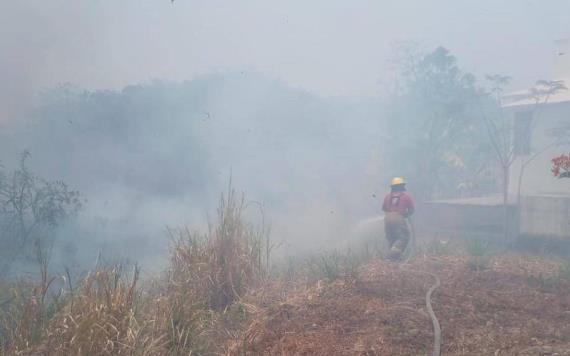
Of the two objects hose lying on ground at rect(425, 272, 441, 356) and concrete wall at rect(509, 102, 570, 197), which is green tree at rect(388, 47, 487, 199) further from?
hose lying on ground at rect(425, 272, 441, 356)

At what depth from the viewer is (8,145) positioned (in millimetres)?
14078

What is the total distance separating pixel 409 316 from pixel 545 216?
734 centimetres

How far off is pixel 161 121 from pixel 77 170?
3.19 meters

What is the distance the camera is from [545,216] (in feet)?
35.0

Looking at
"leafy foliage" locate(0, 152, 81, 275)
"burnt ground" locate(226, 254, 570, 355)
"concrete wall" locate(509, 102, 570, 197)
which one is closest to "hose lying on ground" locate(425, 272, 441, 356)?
"burnt ground" locate(226, 254, 570, 355)

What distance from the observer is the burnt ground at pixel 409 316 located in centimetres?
420

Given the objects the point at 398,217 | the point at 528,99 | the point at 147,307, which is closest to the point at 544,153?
the point at 528,99

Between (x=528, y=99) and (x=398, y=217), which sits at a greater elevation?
(x=528, y=99)

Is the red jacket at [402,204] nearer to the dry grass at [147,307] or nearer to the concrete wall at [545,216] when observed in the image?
the concrete wall at [545,216]

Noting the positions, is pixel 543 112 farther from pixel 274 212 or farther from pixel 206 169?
pixel 206 169

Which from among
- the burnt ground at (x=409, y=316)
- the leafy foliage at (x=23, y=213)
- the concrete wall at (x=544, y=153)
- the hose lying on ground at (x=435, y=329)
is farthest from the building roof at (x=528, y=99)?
the leafy foliage at (x=23, y=213)

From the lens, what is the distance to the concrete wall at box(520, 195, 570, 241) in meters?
10.4

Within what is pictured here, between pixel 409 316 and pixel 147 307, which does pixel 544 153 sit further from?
pixel 147 307

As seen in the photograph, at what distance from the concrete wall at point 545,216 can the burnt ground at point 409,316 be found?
13.7 feet
